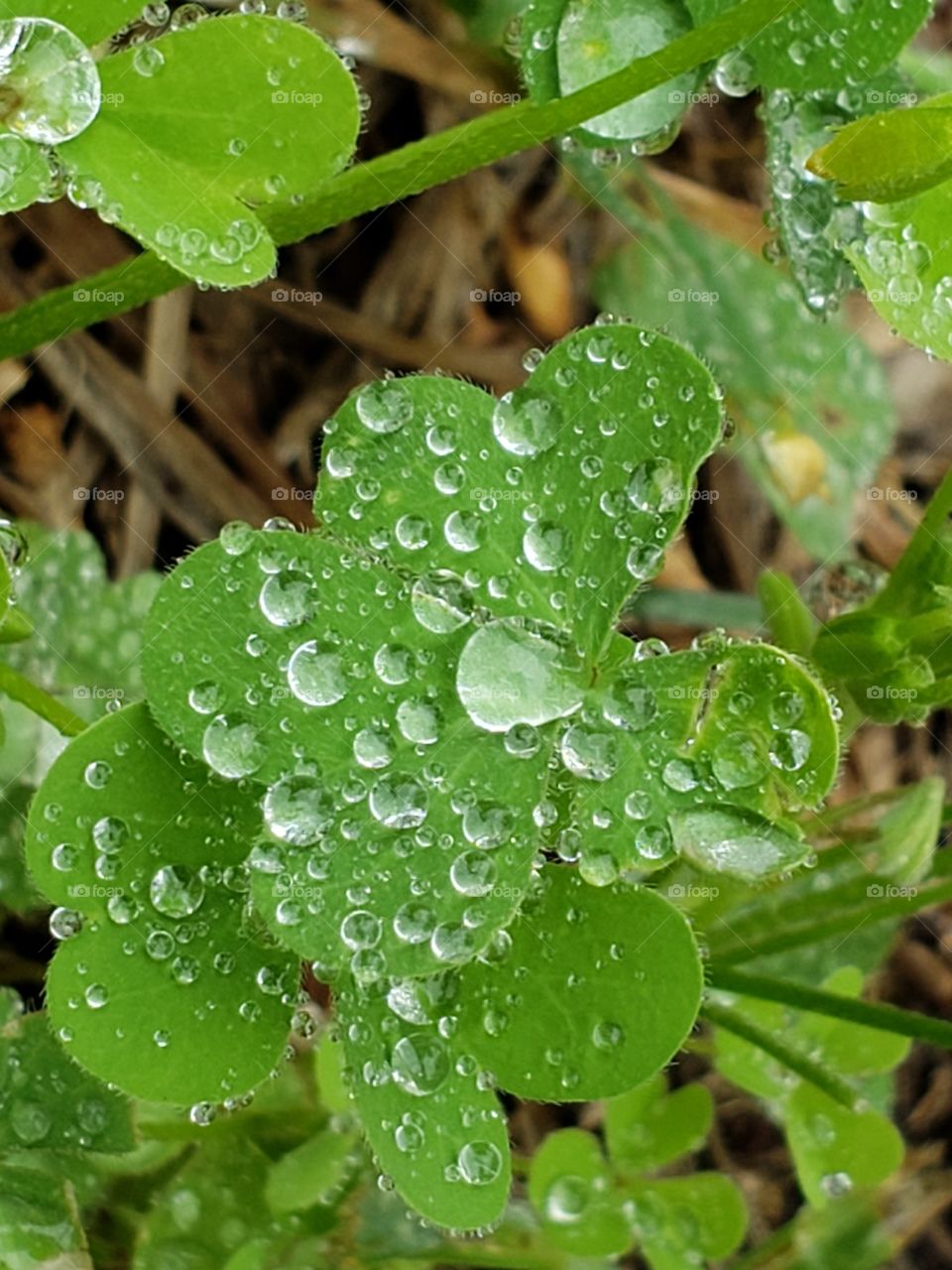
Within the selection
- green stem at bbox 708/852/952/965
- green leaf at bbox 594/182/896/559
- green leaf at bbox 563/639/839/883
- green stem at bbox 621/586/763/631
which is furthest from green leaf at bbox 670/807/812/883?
green leaf at bbox 594/182/896/559

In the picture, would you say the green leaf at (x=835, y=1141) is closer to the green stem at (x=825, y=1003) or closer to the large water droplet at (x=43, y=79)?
the green stem at (x=825, y=1003)

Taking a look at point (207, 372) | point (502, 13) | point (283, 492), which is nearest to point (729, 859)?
point (283, 492)

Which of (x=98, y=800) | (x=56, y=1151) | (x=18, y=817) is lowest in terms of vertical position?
(x=56, y=1151)

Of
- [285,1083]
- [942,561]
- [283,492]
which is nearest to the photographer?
[942,561]

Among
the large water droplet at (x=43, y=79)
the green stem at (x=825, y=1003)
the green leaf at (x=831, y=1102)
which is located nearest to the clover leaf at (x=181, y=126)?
the large water droplet at (x=43, y=79)

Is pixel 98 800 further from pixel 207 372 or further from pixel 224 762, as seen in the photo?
pixel 207 372

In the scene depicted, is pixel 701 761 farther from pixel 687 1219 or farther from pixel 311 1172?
pixel 687 1219

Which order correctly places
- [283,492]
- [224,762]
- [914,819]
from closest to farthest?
1. [224,762]
2. [914,819]
3. [283,492]
